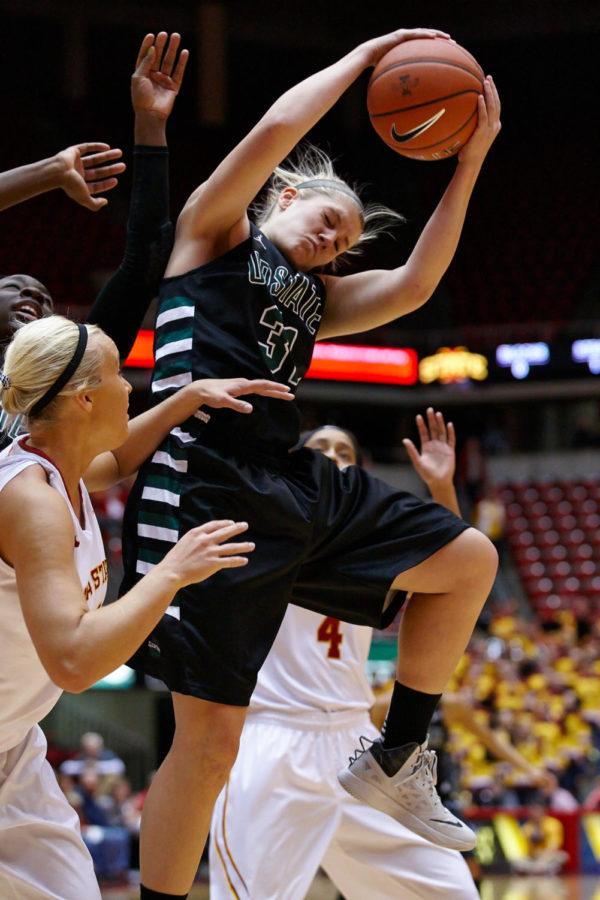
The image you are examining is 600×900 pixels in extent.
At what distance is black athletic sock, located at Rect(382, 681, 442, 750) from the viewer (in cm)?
334

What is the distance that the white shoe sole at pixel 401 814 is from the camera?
336cm

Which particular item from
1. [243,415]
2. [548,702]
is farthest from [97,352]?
[548,702]

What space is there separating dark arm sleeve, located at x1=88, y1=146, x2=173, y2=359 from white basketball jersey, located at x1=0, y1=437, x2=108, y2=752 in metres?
0.71

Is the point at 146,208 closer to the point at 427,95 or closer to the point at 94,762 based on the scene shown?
the point at 427,95

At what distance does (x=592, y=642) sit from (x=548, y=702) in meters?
2.04

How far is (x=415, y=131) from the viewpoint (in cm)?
337

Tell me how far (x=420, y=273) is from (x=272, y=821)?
184cm

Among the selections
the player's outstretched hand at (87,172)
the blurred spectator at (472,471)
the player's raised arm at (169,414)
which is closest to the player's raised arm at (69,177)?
the player's outstretched hand at (87,172)

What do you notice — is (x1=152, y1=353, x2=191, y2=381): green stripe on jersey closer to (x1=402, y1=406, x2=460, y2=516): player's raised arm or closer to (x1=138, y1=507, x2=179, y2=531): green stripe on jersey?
(x1=138, y1=507, x2=179, y2=531): green stripe on jersey

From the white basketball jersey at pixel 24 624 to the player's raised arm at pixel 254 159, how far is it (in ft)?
2.70

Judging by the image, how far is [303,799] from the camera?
4.10 metres

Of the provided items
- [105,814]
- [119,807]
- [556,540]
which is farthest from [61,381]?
[556,540]

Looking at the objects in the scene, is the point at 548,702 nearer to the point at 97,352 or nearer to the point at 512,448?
the point at 512,448

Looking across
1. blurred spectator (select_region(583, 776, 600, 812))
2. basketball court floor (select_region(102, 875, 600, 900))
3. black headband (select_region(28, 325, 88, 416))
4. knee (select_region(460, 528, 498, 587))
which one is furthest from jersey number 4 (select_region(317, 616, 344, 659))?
blurred spectator (select_region(583, 776, 600, 812))
